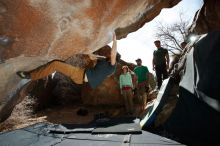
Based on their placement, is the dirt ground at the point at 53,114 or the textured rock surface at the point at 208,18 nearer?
the textured rock surface at the point at 208,18

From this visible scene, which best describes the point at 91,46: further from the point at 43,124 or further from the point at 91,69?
the point at 43,124

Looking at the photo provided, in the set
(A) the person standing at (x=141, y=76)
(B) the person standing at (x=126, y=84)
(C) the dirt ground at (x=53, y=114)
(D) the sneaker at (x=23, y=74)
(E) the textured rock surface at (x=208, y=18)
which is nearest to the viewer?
(D) the sneaker at (x=23, y=74)

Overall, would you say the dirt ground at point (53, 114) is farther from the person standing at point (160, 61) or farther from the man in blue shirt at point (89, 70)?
the man in blue shirt at point (89, 70)

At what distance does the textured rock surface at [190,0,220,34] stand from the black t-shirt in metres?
1.79

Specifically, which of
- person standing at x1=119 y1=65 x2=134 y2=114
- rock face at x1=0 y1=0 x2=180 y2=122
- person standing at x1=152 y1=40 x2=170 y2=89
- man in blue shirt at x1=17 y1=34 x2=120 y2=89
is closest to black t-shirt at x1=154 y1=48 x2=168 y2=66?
person standing at x1=152 y1=40 x2=170 y2=89

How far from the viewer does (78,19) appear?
3316mm

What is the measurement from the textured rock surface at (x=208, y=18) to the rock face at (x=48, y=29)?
475 centimetres

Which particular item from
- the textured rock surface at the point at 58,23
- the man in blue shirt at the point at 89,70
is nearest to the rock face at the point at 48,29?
the textured rock surface at the point at 58,23

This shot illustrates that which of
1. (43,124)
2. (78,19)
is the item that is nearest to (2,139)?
(43,124)

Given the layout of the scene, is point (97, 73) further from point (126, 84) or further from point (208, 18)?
point (208, 18)

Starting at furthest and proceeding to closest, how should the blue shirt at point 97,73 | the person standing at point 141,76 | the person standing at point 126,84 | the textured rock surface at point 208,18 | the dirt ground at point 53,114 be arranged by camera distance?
the dirt ground at point 53,114, the textured rock surface at point 208,18, the person standing at point 141,76, the person standing at point 126,84, the blue shirt at point 97,73

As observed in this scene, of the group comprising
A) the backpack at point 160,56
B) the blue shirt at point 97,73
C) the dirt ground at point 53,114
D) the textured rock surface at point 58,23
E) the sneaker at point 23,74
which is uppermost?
the backpack at point 160,56

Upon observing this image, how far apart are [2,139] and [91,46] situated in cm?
235

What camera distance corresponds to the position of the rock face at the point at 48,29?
9.37 feet
